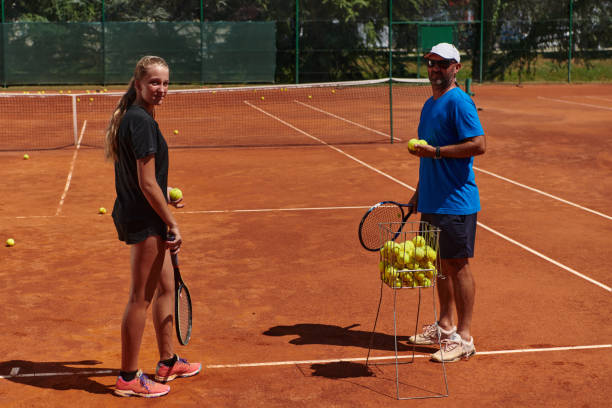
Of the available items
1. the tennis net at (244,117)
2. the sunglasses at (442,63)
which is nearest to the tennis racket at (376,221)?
the sunglasses at (442,63)

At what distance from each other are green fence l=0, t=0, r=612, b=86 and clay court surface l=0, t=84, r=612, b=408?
16722mm

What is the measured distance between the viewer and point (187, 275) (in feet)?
25.1

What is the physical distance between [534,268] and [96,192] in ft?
21.6

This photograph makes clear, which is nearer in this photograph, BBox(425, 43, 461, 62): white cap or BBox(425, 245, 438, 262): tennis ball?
BBox(425, 245, 438, 262): tennis ball

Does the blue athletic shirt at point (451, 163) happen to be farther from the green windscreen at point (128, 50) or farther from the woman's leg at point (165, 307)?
the green windscreen at point (128, 50)

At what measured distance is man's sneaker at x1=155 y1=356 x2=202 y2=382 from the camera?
508 centimetres

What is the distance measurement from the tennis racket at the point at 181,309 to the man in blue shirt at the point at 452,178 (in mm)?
1670

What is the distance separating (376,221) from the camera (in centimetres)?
574

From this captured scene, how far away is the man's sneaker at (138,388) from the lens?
192 inches

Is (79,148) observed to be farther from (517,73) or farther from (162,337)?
(517,73)

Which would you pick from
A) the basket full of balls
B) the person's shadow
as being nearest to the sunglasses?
the basket full of balls

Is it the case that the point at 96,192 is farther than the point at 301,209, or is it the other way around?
the point at 96,192

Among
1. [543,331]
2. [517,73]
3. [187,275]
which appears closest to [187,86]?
[517,73]

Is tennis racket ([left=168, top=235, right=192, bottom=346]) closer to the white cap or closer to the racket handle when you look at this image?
the racket handle
